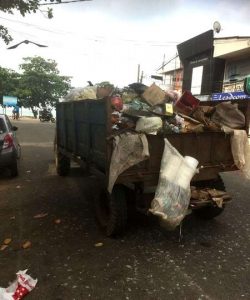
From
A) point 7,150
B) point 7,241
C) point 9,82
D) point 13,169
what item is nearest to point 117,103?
point 7,241

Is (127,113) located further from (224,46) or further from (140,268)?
(224,46)

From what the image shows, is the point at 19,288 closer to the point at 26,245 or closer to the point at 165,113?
the point at 26,245

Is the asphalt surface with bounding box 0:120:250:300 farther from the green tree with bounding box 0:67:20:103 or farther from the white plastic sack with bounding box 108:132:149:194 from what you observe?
the green tree with bounding box 0:67:20:103

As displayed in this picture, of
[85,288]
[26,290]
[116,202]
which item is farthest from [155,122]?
[26,290]

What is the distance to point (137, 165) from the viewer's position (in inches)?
178

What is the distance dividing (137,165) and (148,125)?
535 millimetres

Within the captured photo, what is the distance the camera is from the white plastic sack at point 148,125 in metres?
4.56

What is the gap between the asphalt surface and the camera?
12.0 ft

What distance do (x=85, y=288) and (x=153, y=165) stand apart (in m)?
1.75

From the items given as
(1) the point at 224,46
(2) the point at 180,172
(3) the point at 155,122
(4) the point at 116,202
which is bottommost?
(4) the point at 116,202

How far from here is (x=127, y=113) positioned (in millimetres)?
4820

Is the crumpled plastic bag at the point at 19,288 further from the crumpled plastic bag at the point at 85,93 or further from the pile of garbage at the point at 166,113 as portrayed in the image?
the crumpled plastic bag at the point at 85,93

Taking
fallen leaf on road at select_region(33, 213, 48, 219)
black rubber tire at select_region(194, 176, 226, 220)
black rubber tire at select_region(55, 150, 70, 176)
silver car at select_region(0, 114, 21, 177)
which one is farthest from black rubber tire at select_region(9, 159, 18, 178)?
black rubber tire at select_region(194, 176, 226, 220)

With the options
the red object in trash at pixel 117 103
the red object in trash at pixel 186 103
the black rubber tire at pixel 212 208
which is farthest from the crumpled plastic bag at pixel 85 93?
the black rubber tire at pixel 212 208
